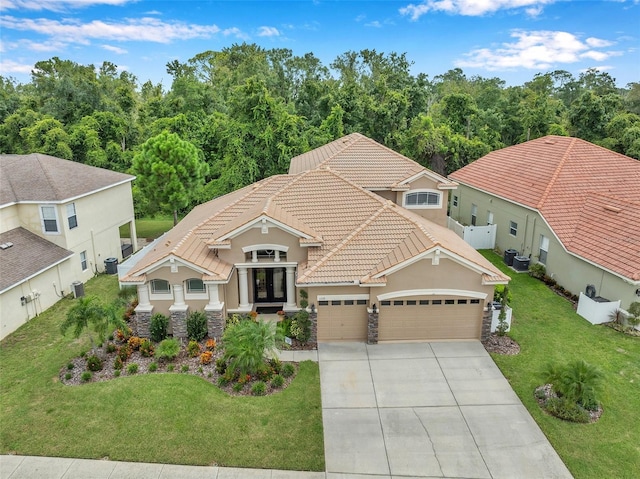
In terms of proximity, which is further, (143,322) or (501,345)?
(143,322)

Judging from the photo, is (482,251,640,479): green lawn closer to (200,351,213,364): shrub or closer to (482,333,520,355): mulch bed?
(482,333,520,355): mulch bed

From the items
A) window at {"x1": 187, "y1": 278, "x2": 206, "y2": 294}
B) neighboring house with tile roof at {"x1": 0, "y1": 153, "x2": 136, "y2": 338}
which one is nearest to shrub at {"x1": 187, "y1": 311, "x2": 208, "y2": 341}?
window at {"x1": 187, "y1": 278, "x2": 206, "y2": 294}

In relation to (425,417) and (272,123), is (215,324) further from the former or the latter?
(272,123)

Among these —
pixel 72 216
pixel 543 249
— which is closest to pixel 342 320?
pixel 543 249

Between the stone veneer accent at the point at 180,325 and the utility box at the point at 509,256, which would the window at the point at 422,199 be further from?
the stone veneer accent at the point at 180,325

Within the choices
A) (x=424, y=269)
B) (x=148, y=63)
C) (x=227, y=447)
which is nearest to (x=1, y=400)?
(x=227, y=447)

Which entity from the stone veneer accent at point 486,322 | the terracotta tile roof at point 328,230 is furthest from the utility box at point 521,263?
the stone veneer accent at point 486,322
